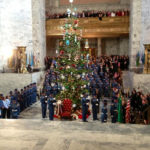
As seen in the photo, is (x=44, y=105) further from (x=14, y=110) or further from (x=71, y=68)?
(x=71, y=68)

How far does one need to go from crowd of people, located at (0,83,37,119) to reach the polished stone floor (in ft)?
18.0

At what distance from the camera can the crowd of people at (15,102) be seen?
9.36 meters

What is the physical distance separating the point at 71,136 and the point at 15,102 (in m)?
6.59

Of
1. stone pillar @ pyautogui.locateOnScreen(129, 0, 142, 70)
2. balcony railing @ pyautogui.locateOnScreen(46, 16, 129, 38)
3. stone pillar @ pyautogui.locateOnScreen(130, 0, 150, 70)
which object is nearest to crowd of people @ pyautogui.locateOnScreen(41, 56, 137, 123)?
stone pillar @ pyautogui.locateOnScreen(129, 0, 142, 70)

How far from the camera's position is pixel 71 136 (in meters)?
3.35

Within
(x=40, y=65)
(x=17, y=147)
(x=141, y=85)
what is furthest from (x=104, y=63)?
(x=17, y=147)

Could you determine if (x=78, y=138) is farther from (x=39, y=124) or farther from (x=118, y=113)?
(x=118, y=113)

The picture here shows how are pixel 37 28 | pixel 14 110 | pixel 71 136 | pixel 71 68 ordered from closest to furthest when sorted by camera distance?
pixel 71 136
pixel 14 110
pixel 71 68
pixel 37 28

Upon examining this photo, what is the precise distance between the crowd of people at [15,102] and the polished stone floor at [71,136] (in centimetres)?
549

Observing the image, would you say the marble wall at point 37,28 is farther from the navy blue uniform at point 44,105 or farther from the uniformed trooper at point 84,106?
the uniformed trooper at point 84,106

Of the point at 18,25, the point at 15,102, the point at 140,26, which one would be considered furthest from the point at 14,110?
the point at 140,26

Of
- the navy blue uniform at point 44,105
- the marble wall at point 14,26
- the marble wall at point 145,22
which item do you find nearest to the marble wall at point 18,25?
the marble wall at point 14,26

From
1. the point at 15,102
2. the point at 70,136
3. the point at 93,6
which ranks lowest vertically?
the point at 15,102

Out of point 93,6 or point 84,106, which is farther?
point 93,6
